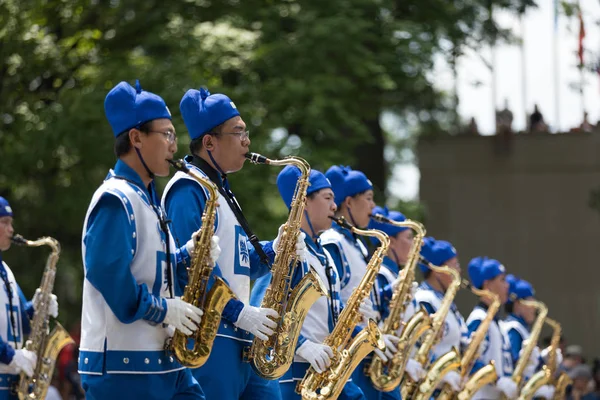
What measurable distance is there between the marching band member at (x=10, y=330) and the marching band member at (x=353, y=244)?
8.21 ft

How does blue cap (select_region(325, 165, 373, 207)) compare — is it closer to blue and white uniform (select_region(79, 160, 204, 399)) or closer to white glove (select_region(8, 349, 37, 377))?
white glove (select_region(8, 349, 37, 377))

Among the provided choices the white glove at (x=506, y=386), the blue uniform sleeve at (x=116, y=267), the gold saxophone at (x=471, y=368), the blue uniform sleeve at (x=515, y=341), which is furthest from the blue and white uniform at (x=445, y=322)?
the blue uniform sleeve at (x=116, y=267)

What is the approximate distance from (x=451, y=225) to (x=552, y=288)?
8.19 ft

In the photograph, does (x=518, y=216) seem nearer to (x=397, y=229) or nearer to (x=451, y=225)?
(x=451, y=225)

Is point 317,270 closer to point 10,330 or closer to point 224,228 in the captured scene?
point 224,228

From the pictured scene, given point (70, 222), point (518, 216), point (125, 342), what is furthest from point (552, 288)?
point (125, 342)

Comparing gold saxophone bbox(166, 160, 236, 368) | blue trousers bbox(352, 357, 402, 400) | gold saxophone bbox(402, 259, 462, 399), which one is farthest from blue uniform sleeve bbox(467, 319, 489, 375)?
gold saxophone bbox(166, 160, 236, 368)

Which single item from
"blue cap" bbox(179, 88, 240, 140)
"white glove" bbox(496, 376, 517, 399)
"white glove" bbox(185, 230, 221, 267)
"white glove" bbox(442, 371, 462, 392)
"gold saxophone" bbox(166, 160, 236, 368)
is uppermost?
"blue cap" bbox(179, 88, 240, 140)

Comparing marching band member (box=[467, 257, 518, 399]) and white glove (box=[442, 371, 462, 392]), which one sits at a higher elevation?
white glove (box=[442, 371, 462, 392])

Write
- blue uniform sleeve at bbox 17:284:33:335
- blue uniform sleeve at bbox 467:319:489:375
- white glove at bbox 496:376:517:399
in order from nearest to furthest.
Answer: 1. blue uniform sleeve at bbox 17:284:33:335
2. blue uniform sleeve at bbox 467:319:489:375
3. white glove at bbox 496:376:517:399

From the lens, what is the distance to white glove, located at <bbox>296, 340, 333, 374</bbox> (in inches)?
294

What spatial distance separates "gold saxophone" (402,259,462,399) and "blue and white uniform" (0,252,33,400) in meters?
3.23

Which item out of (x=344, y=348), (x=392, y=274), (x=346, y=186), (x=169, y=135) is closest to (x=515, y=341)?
(x=392, y=274)

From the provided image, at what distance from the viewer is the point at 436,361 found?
10.7 metres
